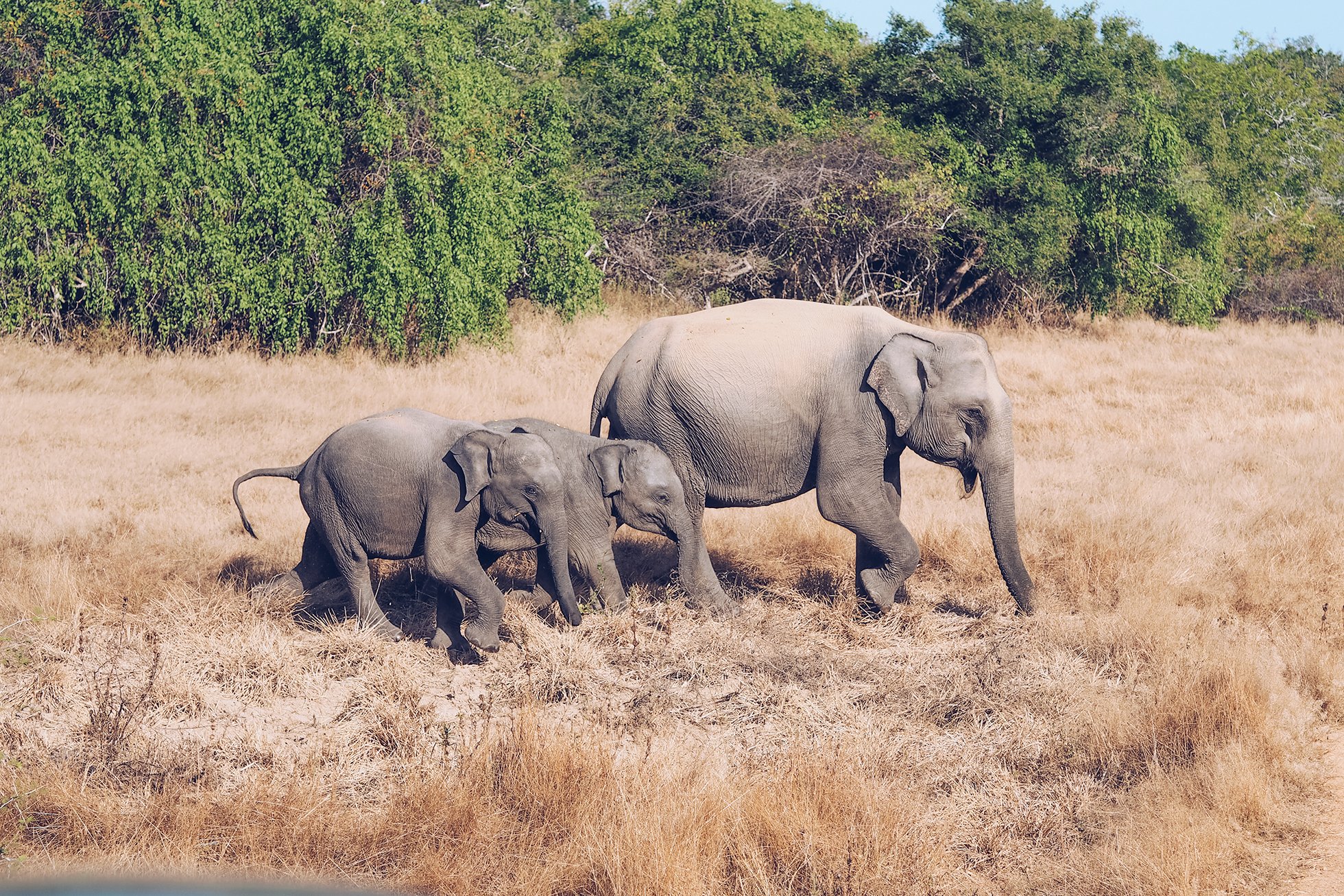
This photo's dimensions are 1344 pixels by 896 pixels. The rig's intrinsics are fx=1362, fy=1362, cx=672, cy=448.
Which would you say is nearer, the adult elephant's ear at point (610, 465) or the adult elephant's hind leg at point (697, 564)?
the adult elephant's ear at point (610, 465)

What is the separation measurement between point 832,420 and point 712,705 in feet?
6.55

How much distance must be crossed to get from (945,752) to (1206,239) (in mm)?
19781

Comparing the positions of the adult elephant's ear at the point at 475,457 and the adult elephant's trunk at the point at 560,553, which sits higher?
the adult elephant's ear at the point at 475,457

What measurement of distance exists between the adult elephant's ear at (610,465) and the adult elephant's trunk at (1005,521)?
2072mm

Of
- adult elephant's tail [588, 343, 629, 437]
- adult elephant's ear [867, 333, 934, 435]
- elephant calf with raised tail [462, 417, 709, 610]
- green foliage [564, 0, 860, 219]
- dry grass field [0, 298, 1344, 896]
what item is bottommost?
dry grass field [0, 298, 1344, 896]

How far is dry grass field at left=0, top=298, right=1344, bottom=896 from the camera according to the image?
488cm

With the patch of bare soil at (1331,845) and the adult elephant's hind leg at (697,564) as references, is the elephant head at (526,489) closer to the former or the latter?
the adult elephant's hind leg at (697,564)

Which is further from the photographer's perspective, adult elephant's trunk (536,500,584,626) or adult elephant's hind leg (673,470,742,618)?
adult elephant's hind leg (673,470,742,618)

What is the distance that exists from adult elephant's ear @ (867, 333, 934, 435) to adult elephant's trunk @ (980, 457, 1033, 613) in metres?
0.55

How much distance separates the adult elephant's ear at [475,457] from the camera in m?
6.92

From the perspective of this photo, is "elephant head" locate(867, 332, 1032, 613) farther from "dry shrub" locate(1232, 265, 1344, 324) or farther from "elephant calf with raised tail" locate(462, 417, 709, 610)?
"dry shrub" locate(1232, 265, 1344, 324)

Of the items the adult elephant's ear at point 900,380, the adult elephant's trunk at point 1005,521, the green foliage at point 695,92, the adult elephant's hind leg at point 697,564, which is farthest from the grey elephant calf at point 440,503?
the green foliage at point 695,92

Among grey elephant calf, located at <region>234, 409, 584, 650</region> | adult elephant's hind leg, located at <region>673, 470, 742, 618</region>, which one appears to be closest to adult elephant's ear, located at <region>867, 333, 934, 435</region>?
adult elephant's hind leg, located at <region>673, 470, 742, 618</region>

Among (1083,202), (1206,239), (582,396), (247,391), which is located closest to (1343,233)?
(1206,239)
